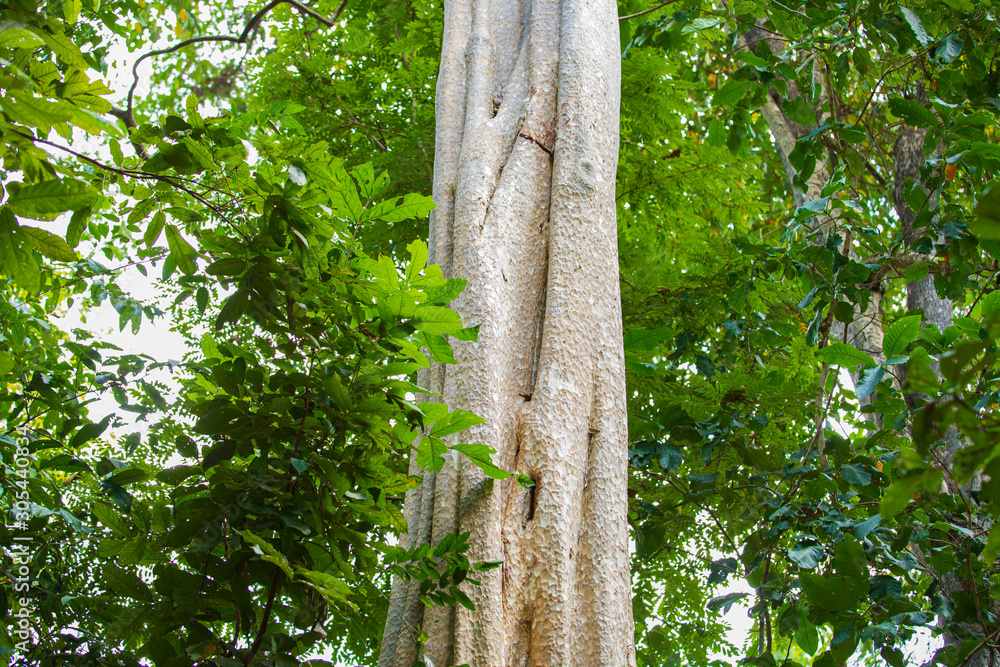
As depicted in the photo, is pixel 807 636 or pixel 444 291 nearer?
pixel 444 291

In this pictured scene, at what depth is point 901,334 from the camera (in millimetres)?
2109

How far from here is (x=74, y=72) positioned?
1.23 m

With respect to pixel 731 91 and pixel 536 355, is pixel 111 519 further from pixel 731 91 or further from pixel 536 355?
pixel 731 91

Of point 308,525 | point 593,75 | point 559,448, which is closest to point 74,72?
point 308,525

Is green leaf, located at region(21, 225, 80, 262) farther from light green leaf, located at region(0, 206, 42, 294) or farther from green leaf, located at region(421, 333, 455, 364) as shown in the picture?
green leaf, located at region(421, 333, 455, 364)

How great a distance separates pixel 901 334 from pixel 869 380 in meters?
0.17

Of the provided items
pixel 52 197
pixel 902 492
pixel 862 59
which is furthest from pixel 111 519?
pixel 862 59

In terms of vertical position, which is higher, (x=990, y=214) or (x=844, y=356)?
(x=844, y=356)

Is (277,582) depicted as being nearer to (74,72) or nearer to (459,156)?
(74,72)

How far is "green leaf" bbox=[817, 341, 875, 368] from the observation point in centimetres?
205

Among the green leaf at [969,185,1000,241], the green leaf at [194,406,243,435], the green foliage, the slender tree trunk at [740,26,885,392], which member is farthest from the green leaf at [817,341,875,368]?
the slender tree trunk at [740,26,885,392]

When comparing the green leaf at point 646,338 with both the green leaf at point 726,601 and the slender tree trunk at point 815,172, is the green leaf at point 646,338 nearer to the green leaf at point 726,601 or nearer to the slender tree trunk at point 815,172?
the green leaf at point 726,601

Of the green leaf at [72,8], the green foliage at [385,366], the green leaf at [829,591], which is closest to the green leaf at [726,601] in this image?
the green foliage at [385,366]

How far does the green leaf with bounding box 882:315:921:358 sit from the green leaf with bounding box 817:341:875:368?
3.7 inches
